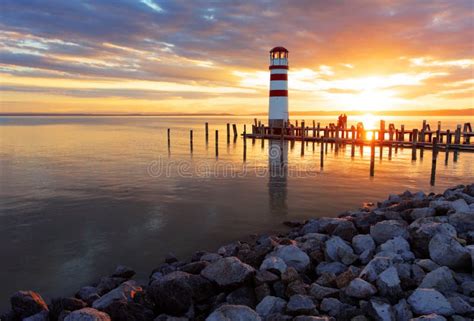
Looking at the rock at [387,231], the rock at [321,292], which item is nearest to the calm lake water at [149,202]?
the rock at [387,231]

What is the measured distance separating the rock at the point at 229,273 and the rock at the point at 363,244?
6.89 feet

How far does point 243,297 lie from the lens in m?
5.27

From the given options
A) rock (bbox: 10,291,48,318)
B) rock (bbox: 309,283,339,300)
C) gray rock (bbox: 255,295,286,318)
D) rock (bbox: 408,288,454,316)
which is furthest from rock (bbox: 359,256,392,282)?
rock (bbox: 10,291,48,318)

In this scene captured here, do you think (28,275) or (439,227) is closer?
(439,227)

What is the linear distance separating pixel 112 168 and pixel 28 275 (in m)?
15.0

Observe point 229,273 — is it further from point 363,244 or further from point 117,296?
point 363,244

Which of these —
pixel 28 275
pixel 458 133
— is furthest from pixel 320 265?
pixel 458 133

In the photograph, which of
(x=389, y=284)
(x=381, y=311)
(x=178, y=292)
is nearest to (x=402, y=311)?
(x=381, y=311)

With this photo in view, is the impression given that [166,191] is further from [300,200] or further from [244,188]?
[300,200]

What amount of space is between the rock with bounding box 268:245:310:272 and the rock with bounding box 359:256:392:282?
1.12m

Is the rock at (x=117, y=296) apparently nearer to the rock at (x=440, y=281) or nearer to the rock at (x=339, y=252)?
the rock at (x=339, y=252)

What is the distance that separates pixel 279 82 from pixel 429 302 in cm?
3057

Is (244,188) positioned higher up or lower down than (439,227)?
lower down

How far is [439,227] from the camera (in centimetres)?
621
